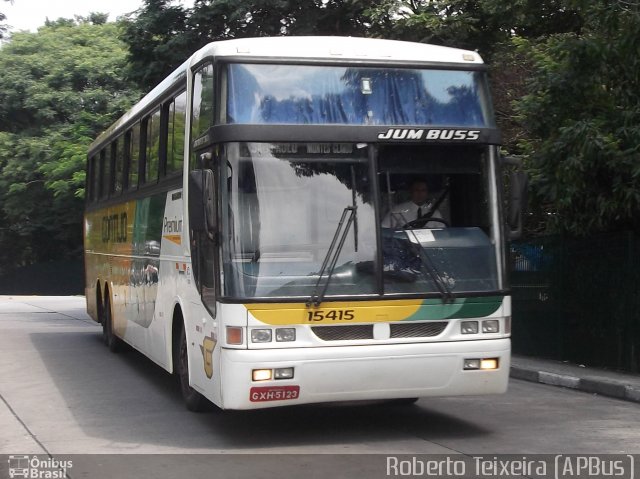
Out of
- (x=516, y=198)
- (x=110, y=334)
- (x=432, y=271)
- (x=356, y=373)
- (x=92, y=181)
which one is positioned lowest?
(x=110, y=334)

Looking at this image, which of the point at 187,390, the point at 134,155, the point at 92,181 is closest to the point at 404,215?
the point at 187,390

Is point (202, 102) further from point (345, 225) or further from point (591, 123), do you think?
point (591, 123)

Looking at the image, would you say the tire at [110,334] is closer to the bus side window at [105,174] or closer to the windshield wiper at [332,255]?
the bus side window at [105,174]

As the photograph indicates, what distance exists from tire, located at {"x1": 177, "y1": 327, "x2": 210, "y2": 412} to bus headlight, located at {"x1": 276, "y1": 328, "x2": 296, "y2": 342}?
6.66 feet

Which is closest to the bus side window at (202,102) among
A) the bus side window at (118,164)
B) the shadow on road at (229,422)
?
the shadow on road at (229,422)

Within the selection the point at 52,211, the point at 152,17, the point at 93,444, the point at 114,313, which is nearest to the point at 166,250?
the point at 93,444

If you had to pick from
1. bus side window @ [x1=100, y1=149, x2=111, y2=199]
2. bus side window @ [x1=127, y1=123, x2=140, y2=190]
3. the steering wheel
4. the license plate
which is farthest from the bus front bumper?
bus side window @ [x1=100, y1=149, x2=111, y2=199]

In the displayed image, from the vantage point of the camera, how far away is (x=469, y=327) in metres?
8.33

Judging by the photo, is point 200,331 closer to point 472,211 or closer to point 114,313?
point 472,211

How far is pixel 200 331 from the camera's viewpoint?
898cm

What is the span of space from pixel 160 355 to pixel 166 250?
51.0 inches

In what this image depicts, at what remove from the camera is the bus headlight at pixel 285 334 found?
311 inches

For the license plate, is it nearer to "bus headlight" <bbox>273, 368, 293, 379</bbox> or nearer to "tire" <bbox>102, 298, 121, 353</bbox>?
"bus headlight" <bbox>273, 368, 293, 379</bbox>

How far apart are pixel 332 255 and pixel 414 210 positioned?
0.89 meters
